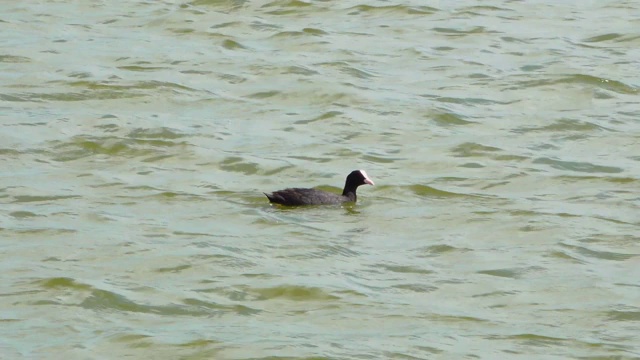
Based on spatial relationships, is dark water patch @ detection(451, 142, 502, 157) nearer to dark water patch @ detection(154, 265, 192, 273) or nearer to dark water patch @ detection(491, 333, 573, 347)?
dark water patch @ detection(154, 265, 192, 273)

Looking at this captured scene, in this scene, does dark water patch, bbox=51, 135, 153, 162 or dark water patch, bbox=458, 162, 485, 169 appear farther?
dark water patch, bbox=51, 135, 153, 162

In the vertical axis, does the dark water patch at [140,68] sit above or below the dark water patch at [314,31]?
above

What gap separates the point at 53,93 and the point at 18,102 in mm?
543

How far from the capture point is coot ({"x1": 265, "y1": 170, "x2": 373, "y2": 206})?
1385 cm

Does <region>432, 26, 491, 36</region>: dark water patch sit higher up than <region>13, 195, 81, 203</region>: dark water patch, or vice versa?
<region>13, 195, 81, 203</region>: dark water patch

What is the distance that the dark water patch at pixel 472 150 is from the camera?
52.6 ft

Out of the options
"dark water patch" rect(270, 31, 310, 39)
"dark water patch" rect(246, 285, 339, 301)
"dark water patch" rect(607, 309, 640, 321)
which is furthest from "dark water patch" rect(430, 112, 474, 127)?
"dark water patch" rect(607, 309, 640, 321)

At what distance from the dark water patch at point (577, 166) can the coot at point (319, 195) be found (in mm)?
2214

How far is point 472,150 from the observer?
53.0ft

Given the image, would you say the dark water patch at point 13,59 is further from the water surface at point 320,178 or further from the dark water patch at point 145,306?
the dark water patch at point 145,306

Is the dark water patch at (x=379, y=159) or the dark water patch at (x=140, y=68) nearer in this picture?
the dark water patch at (x=379, y=159)

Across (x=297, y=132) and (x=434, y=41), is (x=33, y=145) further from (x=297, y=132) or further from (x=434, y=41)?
(x=434, y=41)

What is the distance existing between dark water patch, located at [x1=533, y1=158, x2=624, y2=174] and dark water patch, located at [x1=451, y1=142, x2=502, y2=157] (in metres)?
0.58

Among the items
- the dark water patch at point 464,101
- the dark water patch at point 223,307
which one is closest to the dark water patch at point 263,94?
the dark water patch at point 464,101
